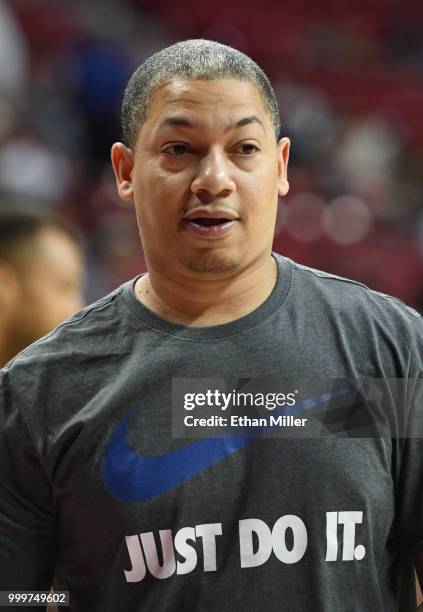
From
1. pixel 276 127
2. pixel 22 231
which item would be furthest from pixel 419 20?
pixel 276 127

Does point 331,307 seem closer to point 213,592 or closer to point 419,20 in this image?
point 213,592

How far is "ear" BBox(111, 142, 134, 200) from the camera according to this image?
1830 mm

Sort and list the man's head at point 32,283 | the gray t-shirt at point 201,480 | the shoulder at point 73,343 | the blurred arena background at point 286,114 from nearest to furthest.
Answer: the gray t-shirt at point 201,480 < the shoulder at point 73,343 < the man's head at point 32,283 < the blurred arena background at point 286,114

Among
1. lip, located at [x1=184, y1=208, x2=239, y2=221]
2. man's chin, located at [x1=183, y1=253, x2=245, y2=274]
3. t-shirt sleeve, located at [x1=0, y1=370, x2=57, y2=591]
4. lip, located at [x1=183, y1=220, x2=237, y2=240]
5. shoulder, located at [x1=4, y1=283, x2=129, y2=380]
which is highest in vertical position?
lip, located at [x1=184, y1=208, x2=239, y2=221]

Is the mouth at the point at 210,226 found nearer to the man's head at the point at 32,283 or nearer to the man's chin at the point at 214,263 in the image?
the man's chin at the point at 214,263

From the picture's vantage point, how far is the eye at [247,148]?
1693 mm

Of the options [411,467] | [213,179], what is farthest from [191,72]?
[411,467]

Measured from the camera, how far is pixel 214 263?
5.58 ft

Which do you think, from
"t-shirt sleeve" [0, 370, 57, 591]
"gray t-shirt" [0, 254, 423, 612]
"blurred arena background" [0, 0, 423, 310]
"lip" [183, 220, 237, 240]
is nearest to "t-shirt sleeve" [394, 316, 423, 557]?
"gray t-shirt" [0, 254, 423, 612]

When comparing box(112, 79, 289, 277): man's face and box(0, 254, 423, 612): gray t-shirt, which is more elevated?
box(112, 79, 289, 277): man's face

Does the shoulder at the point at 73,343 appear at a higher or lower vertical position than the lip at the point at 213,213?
lower

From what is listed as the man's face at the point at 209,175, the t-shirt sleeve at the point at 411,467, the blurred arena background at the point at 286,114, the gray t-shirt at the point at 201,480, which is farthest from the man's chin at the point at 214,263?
the blurred arena background at the point at 286,114

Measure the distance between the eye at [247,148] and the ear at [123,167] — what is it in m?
0.23

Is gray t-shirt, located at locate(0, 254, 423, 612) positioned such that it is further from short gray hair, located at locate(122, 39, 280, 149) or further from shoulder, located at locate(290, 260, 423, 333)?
short gray hair, located at locate(122, 39, 280, 149)
